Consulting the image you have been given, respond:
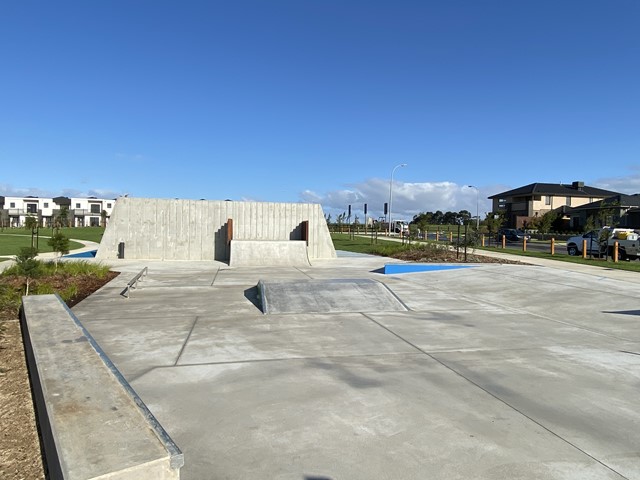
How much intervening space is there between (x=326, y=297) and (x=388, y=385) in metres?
5.14

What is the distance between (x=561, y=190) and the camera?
77688 mm

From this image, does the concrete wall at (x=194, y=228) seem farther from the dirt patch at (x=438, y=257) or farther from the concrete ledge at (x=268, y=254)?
the dirt patch at (x=438, y=257)

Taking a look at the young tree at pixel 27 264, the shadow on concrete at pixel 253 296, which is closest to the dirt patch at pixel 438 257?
the shadow on concrete at pixel 253 296

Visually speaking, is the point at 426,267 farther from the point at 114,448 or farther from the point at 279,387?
the point at 114,448

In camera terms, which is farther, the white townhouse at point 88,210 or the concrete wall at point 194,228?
the white townhouse at point 88,210

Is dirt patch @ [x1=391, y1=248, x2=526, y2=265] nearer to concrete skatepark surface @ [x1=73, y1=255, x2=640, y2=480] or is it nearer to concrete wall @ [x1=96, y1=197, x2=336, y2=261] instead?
concrete wall @ [x1=96, y1=197, x2=336, y2=261]

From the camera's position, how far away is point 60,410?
328 centimetres

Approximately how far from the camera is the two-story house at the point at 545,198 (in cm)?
7512

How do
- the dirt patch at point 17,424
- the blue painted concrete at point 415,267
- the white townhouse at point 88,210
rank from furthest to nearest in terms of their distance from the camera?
the white townhouse at point 88,210, the blue painted concrete at point 415,267, the dirt patch at point 17,424

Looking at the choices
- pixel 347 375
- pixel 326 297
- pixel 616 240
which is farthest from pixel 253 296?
pixel 616 240

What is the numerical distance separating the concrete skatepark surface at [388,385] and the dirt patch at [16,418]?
3.20ft

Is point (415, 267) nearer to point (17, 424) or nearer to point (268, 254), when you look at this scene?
point (268, 254)

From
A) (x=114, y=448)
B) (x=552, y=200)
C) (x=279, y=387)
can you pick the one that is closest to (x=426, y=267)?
(x=279, y=387)

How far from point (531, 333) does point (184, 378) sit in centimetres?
582
